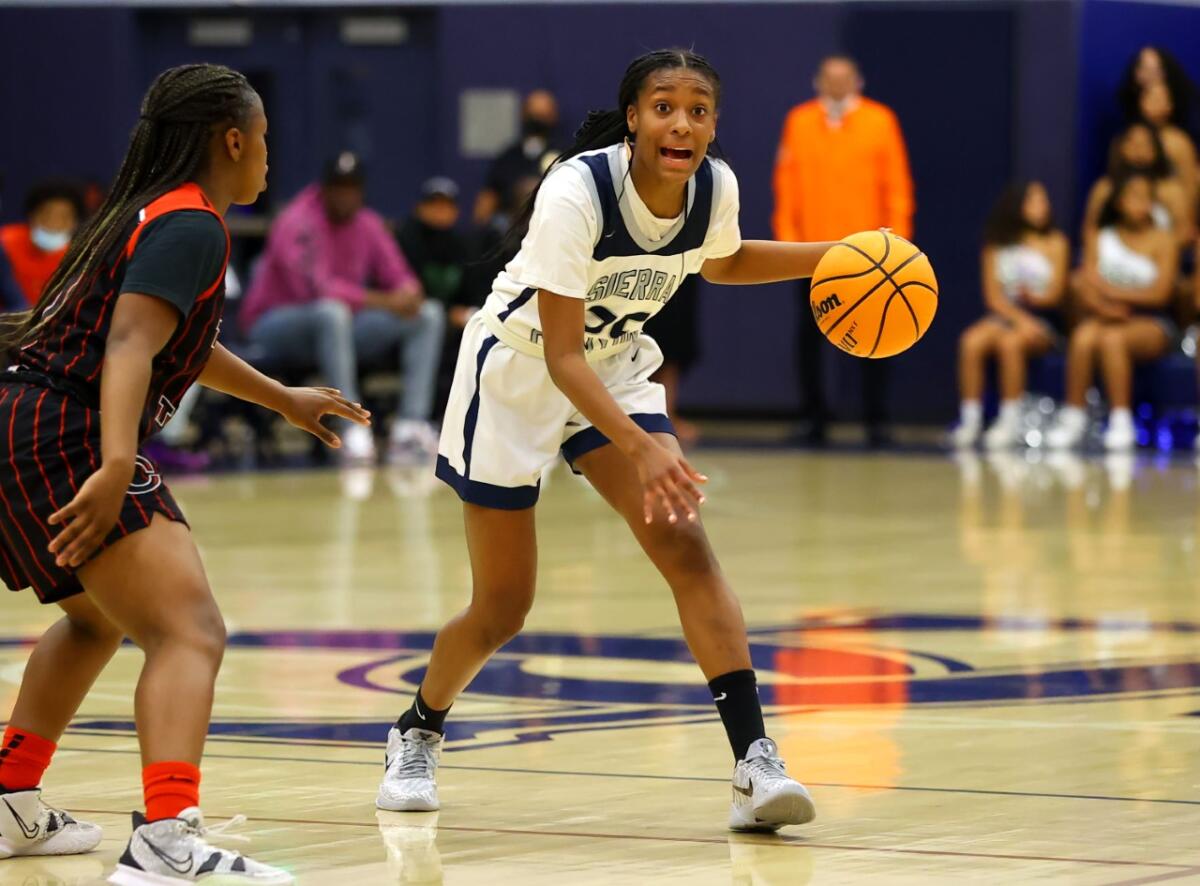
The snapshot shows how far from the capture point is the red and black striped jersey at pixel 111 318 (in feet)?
12.6

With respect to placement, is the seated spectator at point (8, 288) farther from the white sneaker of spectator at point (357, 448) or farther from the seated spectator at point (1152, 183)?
the seated spectator at point (1152, 183)

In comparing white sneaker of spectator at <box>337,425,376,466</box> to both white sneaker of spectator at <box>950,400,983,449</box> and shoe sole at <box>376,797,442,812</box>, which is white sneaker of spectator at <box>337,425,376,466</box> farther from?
shoe sole at <box>376,797,442,812</box>

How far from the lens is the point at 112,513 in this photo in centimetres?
373

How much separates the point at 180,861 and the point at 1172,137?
12.1 m

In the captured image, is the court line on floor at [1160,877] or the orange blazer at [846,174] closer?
the court line on floor at [1160,877]

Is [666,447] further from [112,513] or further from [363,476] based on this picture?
[363,476]

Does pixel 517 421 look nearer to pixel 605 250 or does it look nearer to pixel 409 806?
pixel 605 250

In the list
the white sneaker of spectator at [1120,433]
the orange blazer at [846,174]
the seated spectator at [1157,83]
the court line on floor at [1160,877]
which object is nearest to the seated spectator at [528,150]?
the orange blazer at [846,174]

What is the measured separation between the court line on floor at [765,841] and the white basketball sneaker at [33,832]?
29 cm

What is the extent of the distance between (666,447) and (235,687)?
6.68 feet

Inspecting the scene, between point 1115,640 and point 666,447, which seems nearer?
point 666,447

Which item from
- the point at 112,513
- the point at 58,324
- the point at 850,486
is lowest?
the point at 850,486

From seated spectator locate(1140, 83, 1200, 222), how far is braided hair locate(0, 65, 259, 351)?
36.9 ft

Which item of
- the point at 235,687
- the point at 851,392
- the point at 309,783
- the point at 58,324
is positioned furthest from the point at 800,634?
the point at 851,392
